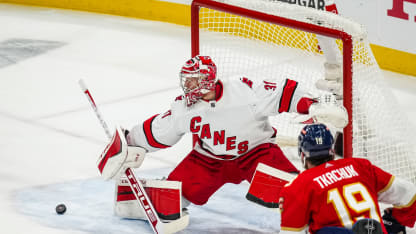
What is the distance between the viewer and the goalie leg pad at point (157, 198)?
4.02m

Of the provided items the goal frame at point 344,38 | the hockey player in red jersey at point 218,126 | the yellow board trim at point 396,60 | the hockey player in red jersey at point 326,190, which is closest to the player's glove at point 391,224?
the goal frame at point 344,38

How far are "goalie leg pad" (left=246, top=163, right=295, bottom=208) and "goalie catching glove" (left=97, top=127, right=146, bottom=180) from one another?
2.12 ft

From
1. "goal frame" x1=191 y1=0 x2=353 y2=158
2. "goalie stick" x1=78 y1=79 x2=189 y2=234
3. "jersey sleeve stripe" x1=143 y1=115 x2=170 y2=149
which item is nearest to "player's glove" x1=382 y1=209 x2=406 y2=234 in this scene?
"goal frame" x1=191 y1=0 x2=353 y2=158

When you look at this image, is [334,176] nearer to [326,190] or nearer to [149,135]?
[326,190]

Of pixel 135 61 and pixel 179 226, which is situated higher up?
pixel 135 61

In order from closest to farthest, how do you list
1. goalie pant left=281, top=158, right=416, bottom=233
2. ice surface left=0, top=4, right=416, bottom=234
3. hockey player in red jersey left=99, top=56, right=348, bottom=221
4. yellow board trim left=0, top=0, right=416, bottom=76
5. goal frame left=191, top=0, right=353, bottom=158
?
goalie pant left=281, top=158, right=416, bottom=233
goal frame left=191, top=0, right=353, bottom=158
hockey player in red jersey left=99, top=56, right=348, bottom=221
ice surface left=0, top=4, right=416, bottom=234
yellow board trim left=0, top=0, right=416, bottom=76

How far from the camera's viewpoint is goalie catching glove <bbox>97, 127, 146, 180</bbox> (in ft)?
13.1

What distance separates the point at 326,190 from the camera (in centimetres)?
296

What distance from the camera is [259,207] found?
435 cm

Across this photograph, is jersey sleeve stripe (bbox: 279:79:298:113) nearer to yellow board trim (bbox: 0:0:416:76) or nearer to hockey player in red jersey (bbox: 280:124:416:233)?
hockey player in red jersey (bbox: 280:124:416:233)

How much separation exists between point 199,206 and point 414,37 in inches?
106

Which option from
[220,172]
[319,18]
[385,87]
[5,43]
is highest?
[5,43]

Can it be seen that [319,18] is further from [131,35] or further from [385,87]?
[131,35]

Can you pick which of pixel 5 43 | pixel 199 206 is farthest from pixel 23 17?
pixel 199 206
